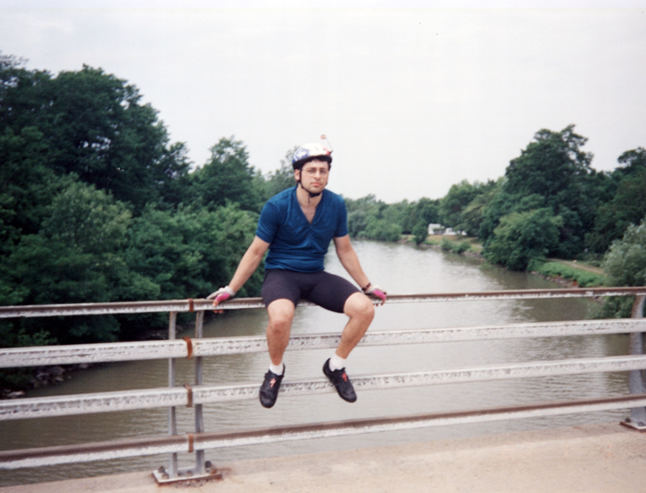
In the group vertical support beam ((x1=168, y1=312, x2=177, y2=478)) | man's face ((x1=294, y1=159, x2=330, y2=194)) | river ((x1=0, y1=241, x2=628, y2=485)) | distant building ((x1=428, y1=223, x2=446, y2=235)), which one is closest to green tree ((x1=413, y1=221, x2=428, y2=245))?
distant building ((x1=428, y1=223, x2=446, y2=235))

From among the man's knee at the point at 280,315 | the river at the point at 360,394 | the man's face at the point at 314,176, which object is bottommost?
the river at the point at 360,394

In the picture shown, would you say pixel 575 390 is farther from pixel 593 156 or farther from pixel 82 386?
pixel 593 156

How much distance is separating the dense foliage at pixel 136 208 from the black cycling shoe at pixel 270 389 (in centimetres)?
1694

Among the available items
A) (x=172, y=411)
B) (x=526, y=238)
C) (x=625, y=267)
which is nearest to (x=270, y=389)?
(x=172, y=411)

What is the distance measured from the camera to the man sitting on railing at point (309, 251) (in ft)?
10.1

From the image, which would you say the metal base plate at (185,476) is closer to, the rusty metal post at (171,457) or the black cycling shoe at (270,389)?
the rusty metal post at (171,457)

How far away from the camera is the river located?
1199 cm

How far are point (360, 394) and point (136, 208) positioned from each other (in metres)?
26.5

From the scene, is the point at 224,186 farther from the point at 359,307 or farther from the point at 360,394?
the point at 359,307

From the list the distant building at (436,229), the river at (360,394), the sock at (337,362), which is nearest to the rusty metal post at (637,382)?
the river at (360,394)

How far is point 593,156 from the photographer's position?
57.8 meters

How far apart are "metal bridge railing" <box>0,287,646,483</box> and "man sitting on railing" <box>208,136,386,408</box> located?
129 millimetres

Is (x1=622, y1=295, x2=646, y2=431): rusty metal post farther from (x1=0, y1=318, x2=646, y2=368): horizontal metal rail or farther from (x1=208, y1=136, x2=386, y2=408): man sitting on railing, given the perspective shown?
(x1=208, y1=136, x2=386, y2=408): man sitting on railing

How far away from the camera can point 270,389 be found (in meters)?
2.95
